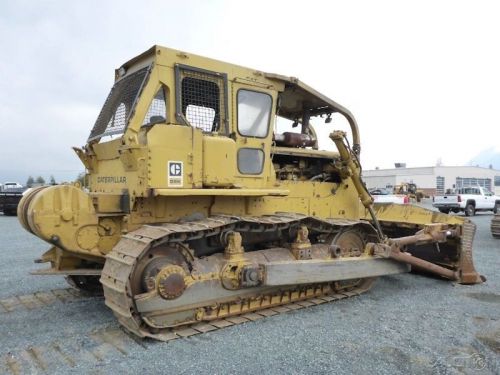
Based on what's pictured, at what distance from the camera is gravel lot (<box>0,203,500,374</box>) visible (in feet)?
13.8

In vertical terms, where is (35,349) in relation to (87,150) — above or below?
below

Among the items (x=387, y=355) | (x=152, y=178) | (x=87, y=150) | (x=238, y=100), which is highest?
(x=238, y=100)

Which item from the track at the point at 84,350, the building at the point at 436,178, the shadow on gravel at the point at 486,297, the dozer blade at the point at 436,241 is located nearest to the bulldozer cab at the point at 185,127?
the track at the point at 84,350

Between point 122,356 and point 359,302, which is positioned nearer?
point 122,356

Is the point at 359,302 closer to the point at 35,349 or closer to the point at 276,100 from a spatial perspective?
the point at 276,100

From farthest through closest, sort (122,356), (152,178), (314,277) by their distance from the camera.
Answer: (314,277), (152,178), (122,356)

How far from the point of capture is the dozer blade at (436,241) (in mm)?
7652

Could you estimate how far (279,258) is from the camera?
5941mm

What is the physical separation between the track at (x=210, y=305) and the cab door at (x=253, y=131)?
645mm

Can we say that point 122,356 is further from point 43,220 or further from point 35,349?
point 43,220

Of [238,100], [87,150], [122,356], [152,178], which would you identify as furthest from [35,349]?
[238,100]

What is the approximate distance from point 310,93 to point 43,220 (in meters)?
4.15

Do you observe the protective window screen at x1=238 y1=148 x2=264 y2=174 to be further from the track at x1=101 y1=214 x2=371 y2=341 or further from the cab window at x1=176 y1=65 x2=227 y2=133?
the track at x1=101 y1=214 x2=371 y2=341

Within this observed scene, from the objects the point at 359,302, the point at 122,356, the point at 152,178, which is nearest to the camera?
the point at 122,356
